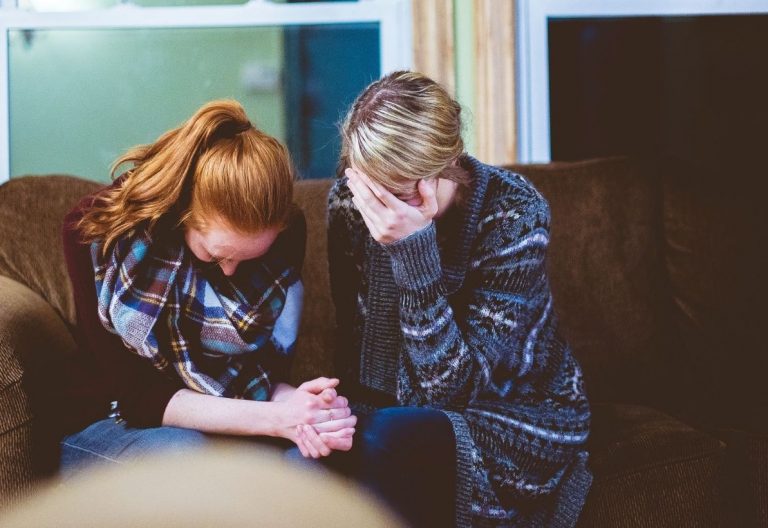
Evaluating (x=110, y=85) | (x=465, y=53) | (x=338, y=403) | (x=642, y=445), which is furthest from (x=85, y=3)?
(x=642, y=445)

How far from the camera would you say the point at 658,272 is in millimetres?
2084

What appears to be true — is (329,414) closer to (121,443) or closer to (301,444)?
(301,444)

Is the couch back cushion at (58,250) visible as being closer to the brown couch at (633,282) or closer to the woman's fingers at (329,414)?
the brown couch at (633,282)

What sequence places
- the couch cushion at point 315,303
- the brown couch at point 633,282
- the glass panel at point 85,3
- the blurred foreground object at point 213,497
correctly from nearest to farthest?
the blurred foreground object at point 213,497, the brown couch at point 633,282, the couch cushion at point 315,303, the glass panel at point 85,3

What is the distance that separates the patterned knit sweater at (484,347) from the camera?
135 centimetres

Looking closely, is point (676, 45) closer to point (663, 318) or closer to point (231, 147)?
point (663, 318)

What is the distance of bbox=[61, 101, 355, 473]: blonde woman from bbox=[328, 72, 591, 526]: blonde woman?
14cm

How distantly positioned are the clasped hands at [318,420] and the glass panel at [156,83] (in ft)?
4.72

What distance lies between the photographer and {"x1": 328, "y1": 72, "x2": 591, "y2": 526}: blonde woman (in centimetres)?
127

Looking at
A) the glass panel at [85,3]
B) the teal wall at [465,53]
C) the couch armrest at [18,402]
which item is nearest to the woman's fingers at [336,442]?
the couch armrest at [18,402]

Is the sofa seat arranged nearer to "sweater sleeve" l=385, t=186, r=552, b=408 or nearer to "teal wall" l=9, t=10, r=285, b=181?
"sweater sleeve" l=385, t=186, r=552, b=408

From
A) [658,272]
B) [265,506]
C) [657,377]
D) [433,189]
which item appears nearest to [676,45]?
[658,272]

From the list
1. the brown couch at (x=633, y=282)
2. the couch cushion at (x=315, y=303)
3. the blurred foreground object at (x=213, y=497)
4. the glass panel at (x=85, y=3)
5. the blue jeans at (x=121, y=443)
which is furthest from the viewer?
the glass panel at (x=85, y=3)

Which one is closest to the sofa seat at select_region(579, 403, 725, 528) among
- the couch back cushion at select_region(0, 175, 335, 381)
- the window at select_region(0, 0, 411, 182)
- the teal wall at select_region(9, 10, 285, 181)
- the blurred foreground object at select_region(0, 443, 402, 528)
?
the blurred foreground object at select_region(0, 443, 402, 528)
